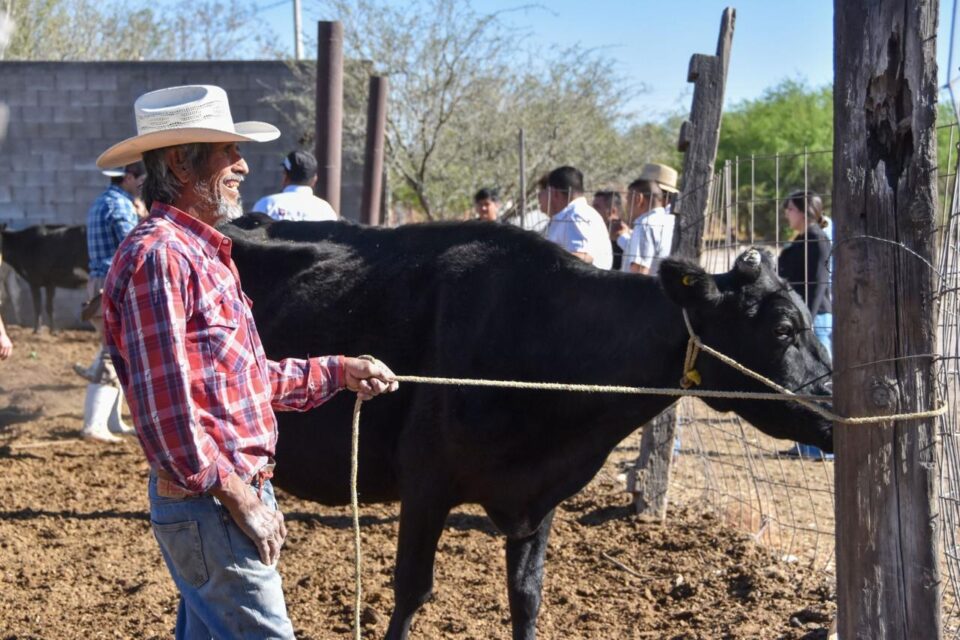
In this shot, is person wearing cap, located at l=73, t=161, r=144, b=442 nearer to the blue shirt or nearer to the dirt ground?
the blue shirt

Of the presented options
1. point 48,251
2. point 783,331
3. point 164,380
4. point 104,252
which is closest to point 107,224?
point 104,252

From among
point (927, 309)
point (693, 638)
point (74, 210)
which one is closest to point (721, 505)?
point (693, 638)

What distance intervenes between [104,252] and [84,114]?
330 inches

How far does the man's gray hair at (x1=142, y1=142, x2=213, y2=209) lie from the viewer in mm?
2648

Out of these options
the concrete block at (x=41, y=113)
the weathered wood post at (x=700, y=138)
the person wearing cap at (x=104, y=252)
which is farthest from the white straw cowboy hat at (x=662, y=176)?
the concrete block at (x=41, y=113)

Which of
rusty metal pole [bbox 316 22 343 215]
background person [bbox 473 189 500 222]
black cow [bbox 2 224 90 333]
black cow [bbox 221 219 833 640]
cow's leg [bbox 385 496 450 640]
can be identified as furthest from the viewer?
black cow [bbox 2 224 90 333]

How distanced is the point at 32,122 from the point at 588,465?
13.5 meters

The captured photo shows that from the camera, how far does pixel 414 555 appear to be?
404 centimetres

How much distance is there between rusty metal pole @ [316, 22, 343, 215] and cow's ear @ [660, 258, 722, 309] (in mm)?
5175

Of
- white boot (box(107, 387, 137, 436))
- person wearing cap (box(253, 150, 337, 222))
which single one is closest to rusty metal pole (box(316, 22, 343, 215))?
person wearing cap (box(253, 150, 337, 222))

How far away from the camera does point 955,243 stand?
139 inches

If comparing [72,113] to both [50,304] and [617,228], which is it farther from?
[617,228]

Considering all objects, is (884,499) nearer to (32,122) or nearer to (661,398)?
(661,398)

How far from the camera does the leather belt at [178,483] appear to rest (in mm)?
2423
